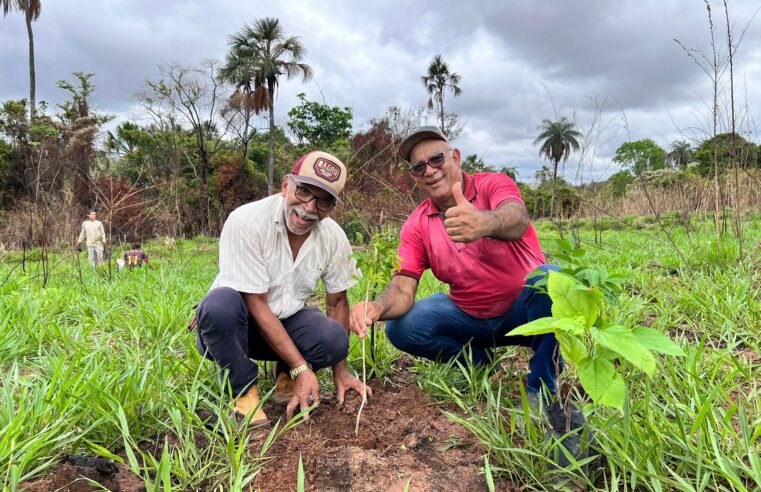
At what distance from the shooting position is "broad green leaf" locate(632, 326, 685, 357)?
989mm

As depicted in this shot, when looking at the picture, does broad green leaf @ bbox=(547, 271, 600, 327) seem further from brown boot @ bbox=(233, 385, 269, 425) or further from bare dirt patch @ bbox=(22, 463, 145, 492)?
bare dirt patch @ bbox=(22, 463, 145, 492)

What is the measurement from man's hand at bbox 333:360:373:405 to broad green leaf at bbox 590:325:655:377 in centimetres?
132

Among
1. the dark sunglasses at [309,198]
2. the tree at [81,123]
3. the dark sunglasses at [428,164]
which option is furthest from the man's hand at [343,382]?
the tree at [81,123]

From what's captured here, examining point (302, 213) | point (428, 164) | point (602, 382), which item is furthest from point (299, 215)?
point (602, 382)

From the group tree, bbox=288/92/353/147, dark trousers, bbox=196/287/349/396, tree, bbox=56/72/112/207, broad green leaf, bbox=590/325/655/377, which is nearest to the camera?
broad green leaf, bbox=590/325/655/377

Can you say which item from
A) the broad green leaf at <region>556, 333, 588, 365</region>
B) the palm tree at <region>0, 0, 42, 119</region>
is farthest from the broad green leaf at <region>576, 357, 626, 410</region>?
the palm tree at <region>0, 0, 42, 119</region>

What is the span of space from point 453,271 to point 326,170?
0.85 metres

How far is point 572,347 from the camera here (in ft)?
3.67

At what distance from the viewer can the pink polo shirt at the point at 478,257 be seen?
224 centimetres

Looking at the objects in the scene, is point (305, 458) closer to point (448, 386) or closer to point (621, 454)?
point (448, 386)

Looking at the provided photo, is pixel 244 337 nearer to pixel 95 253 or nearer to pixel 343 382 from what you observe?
pixel 343 382

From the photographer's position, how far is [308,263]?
7.22 feet

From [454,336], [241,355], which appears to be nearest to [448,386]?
[454,336]

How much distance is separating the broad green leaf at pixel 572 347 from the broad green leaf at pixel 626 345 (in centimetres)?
8
